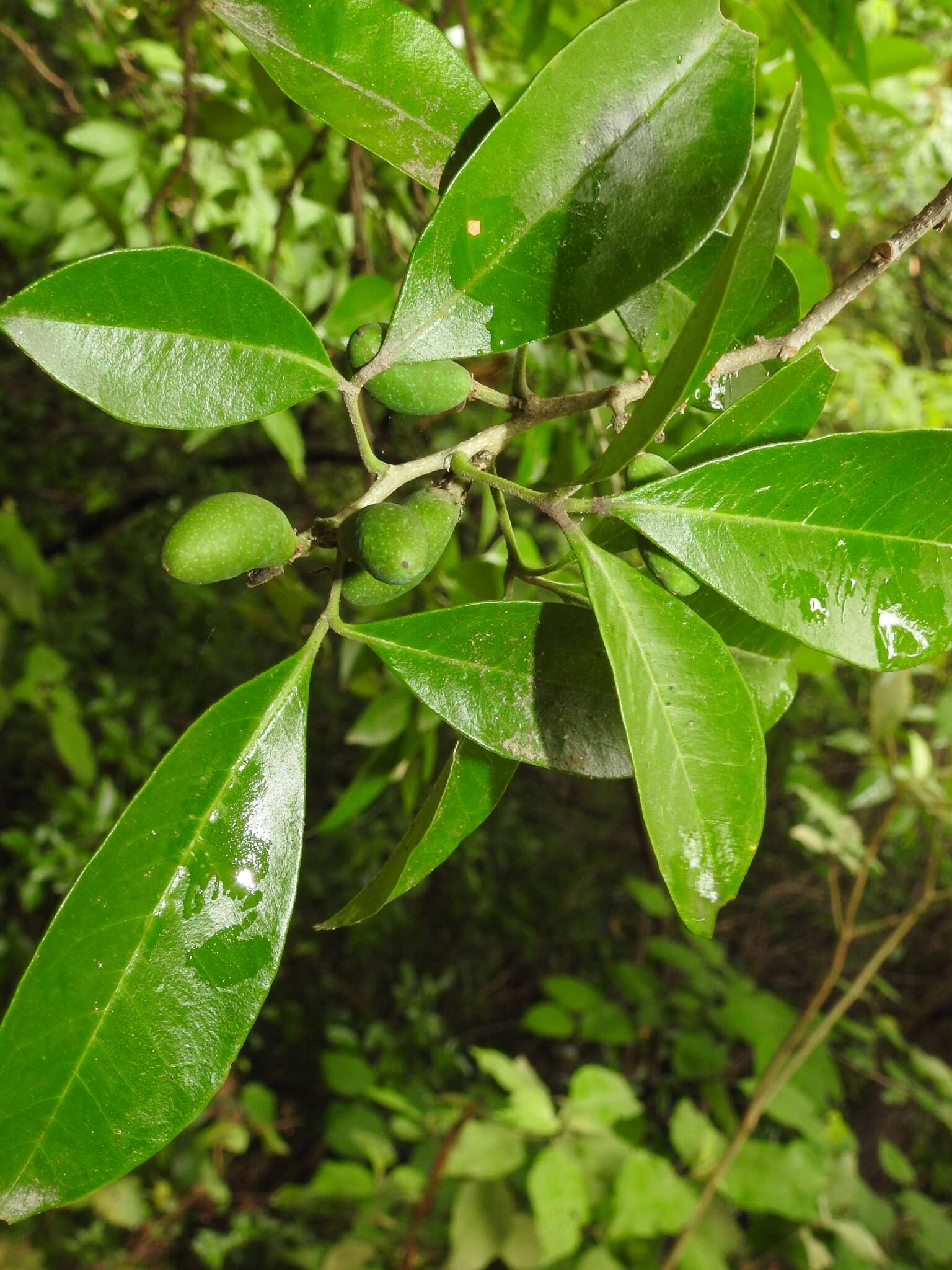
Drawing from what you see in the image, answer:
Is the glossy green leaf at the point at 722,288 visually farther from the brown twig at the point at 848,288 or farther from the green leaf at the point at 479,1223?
the green leaf at the point at 479,1223

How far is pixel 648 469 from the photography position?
49 centimetres

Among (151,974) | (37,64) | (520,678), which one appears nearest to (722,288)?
(520,678)

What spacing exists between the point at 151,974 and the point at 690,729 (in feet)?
0.94

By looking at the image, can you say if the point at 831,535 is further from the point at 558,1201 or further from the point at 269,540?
the point at 558,1201

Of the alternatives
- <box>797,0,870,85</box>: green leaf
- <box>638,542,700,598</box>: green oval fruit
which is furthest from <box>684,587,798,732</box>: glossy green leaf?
<box>797,0,870,85</box>: green leaf

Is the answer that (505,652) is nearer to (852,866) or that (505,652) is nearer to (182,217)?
(182,217)

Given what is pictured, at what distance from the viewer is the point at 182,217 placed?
1.52 m

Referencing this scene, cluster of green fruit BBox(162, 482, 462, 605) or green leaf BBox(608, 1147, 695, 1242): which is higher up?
cluster of green fruit BBox(162, 482, 462, 605)

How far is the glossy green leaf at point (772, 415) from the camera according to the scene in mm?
485

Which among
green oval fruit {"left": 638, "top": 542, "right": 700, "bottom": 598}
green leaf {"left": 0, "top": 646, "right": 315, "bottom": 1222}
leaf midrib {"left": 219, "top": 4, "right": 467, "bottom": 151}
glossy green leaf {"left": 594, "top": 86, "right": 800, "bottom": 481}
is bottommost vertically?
green leaf {"left": 0, "top": 646, "right": 315, "bottom": 1222}

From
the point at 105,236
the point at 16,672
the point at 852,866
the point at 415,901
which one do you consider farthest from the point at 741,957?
the point at 105,236

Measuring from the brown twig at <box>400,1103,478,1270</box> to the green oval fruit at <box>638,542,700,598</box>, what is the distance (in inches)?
66.7

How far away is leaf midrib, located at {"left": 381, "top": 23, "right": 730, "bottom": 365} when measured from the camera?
1.57ft

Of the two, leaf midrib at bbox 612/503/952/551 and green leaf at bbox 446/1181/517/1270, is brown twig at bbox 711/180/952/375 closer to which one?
leaf midrib at bbox 612/503/952/551
